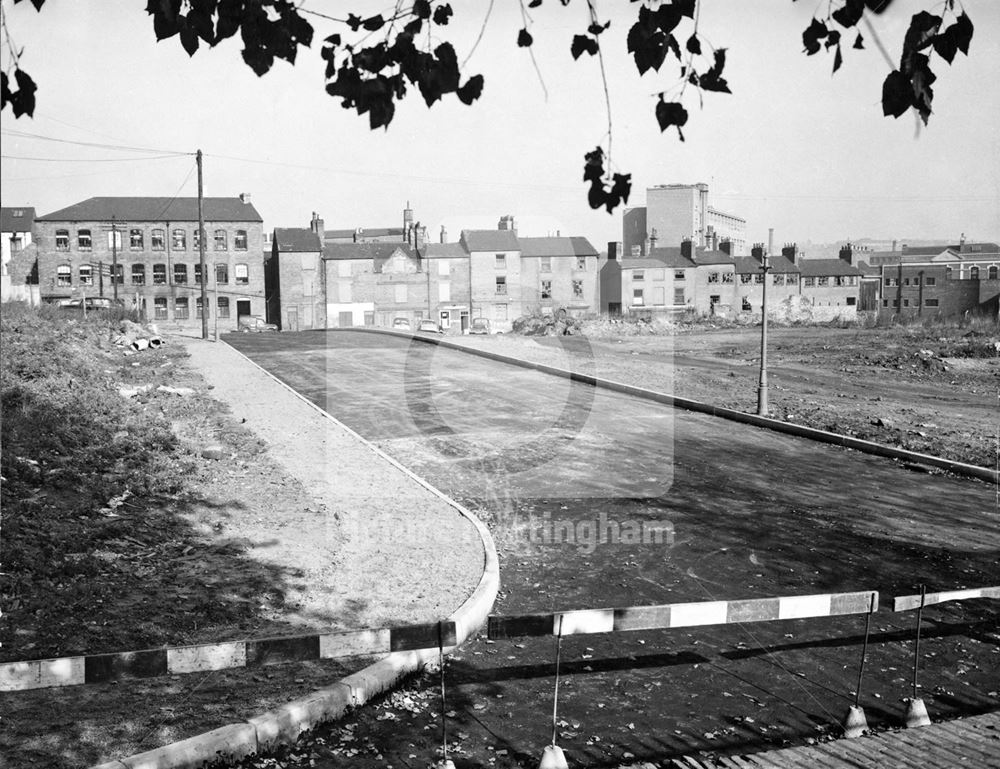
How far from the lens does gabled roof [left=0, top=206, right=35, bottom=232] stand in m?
66.8

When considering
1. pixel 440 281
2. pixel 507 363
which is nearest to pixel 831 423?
pixel 507 363

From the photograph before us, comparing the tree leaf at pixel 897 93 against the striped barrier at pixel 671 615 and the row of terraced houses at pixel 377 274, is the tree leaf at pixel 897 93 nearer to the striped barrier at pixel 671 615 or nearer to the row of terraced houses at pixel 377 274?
the striped barrier at pixel 671 615

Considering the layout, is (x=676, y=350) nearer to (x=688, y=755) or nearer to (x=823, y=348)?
(x=823, y=348)

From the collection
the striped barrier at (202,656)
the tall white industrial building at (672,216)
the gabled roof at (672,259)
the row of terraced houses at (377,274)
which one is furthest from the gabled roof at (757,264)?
the striped barrier at (202,656)

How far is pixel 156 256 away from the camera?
6812 cm

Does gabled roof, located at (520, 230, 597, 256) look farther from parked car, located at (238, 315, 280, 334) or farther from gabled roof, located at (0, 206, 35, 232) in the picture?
gabled roof, located at (0, 206, 35, 232)

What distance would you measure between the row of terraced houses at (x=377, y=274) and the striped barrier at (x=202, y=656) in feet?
198

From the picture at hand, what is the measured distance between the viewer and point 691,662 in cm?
700

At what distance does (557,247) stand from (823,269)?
28.5m

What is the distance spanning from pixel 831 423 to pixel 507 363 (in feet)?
40.9

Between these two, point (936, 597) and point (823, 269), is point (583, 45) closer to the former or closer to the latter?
point (936, 597)

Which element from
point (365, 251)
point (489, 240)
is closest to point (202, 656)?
point (365, 251)

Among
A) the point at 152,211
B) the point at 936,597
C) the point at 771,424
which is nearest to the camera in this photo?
the point at 936,597

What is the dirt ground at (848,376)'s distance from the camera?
19.3 m
